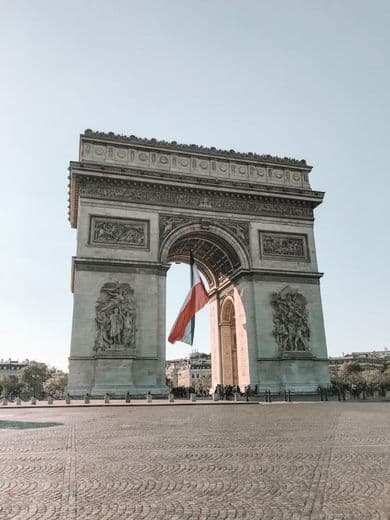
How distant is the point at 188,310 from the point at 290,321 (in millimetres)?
6531

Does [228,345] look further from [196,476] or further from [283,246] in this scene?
[196,476]

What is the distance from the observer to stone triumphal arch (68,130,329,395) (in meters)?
25.2

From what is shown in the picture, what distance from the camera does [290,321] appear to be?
28609mm

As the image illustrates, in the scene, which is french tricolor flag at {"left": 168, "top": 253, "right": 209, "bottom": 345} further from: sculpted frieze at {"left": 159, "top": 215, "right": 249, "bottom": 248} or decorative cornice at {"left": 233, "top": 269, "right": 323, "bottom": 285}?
sculpted frieze at {"left": 159, "top": 215, "right": 249, "bottom": 248}

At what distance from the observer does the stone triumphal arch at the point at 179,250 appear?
82.5 feet

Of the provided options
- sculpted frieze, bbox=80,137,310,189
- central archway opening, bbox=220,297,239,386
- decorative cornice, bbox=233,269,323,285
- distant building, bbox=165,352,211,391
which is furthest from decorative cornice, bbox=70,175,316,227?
distant building, bbox=165,352,211,391

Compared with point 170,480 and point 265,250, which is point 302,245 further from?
point 170,480

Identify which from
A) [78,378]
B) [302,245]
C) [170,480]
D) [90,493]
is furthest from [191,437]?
[302,245]

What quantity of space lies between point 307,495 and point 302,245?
27.6m

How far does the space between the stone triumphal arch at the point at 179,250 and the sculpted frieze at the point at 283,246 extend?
0.23ft

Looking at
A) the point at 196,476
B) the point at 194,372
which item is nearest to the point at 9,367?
the point at 194,372

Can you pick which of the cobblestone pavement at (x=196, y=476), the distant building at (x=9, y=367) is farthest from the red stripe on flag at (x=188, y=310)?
the distant building at (x=9, y=367)

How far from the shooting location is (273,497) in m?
4.31

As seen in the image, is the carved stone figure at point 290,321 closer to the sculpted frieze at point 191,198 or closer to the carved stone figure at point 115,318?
the sculpted frieze at point 191,198
